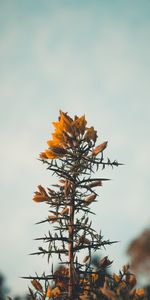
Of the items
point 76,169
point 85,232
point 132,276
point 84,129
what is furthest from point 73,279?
point 84,129

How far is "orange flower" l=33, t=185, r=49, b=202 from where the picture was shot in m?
2.10

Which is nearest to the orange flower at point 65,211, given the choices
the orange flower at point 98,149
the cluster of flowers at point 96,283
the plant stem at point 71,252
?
the plant stem at point 71,252

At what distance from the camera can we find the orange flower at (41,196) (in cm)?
210

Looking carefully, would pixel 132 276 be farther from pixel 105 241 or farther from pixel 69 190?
pixel 69 190

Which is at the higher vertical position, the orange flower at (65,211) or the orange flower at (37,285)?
the orange flower at (65,211)

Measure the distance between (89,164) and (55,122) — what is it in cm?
53

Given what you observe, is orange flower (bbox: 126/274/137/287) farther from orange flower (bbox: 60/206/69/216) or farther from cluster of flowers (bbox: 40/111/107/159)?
cluster of flowers (bbox: 40/111/107/159)

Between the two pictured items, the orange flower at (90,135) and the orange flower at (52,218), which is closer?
the orange flower at (52,218)

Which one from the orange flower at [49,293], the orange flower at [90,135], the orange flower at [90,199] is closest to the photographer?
the orange flower at [49,293]

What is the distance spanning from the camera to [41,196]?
2.10 meters

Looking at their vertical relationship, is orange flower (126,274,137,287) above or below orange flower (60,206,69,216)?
below

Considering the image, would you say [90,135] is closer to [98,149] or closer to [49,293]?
[98,149]

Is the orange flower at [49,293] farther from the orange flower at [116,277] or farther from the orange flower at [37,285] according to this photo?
the orange flower at [116,277]

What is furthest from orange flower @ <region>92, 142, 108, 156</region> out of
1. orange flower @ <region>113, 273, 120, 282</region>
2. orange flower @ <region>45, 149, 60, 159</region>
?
orange flower @ <region>113, 273, 120, 282</region>
